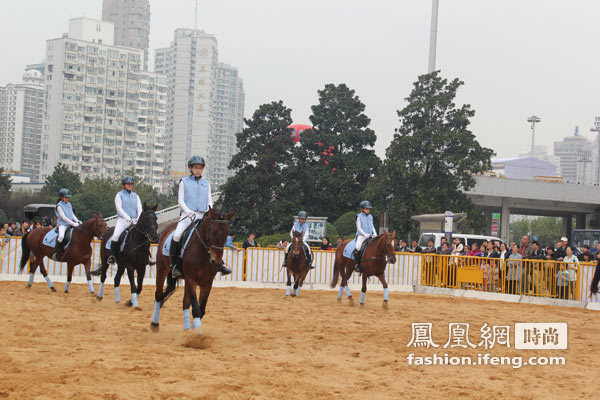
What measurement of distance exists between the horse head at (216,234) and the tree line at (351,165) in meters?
33.0

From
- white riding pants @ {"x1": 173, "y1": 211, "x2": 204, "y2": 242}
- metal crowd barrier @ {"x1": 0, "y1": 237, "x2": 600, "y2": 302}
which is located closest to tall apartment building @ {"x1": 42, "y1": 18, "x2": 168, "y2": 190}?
metal crowd barrier @ {"x1": 0, "y1": 237, "x2": 600, "y2": 302}

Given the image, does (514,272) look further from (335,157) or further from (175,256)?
(335,157)

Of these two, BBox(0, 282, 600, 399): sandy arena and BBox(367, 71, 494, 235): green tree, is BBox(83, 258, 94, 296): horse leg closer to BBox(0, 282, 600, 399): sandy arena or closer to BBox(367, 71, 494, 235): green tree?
BBox(0, 282, 600, 399): sandy arena

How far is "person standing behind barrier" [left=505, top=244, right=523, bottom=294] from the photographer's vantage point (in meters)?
22.7

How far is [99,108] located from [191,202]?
14831 cm

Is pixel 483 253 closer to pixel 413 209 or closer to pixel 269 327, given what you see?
pixel 269 327

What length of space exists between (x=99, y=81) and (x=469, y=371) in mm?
152021

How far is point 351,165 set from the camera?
165 ft

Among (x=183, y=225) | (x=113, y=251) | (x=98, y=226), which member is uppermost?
(x=183, y=225)

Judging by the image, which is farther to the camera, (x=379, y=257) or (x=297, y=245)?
(x=297, y=245)

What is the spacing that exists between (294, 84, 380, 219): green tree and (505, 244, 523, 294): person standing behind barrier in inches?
1055

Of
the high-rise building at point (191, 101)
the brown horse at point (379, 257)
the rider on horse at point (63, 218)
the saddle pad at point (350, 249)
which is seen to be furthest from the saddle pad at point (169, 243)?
the high-rise building at point (191, 101)

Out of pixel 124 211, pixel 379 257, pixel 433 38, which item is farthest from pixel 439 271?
pixel 433 38

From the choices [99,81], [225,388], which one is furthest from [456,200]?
[99,81]
